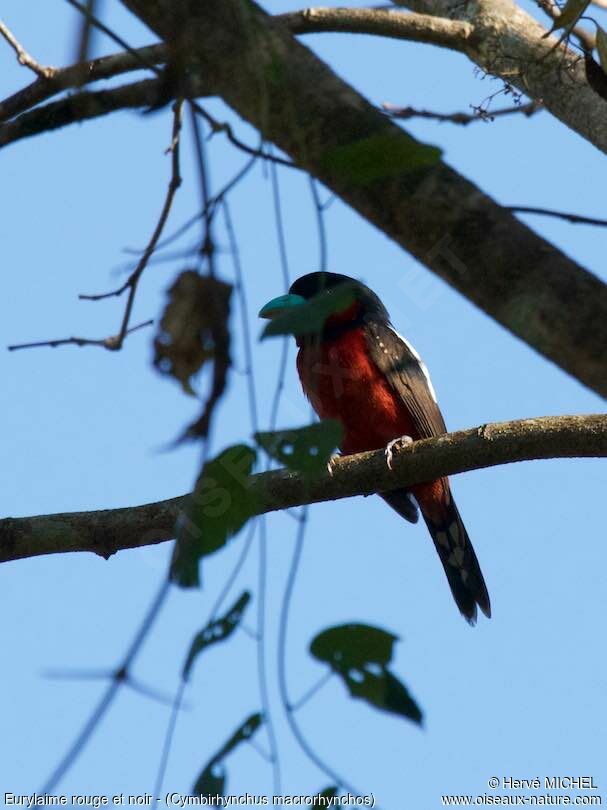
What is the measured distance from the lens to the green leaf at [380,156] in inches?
63.1

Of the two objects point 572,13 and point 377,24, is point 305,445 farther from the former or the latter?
point 377,24

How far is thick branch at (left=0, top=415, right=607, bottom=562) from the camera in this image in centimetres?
318

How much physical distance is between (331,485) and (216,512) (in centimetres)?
189

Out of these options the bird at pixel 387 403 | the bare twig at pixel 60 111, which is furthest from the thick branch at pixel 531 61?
the bird at pixel 387 403

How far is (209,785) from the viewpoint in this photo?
161 centimetres

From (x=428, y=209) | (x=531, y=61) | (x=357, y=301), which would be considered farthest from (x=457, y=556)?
(x=428, y=209)

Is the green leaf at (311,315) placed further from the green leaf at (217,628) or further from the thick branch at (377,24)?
the thick branch at (377,24)

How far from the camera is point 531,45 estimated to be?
3.82 meters

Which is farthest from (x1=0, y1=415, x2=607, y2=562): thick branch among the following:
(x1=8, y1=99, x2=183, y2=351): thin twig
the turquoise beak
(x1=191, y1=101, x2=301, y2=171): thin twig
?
the turquoise beak

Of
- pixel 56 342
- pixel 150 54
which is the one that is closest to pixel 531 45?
pixel 150 54

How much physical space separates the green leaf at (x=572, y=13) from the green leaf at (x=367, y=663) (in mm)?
1412

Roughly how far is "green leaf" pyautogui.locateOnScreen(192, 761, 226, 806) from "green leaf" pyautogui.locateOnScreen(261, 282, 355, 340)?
0.66 meters

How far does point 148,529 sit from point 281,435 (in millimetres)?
2045

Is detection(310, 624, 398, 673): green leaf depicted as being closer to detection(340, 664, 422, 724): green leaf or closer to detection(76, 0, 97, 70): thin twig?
detection(340, 664, 422, 724): green leaf
